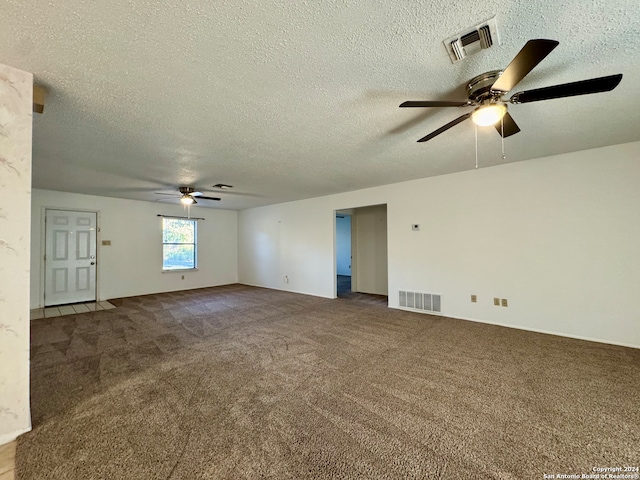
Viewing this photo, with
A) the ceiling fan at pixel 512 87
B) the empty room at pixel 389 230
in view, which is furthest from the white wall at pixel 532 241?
the ceiling fan at pixel 512 87

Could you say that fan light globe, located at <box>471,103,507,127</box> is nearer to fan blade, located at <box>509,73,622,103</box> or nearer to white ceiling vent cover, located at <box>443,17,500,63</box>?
fan blade, located at <box>509,73,622,103</box>

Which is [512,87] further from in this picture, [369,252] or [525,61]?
[369,252]

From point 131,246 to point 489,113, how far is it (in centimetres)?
760

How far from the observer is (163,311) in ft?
16.4

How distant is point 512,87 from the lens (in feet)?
5.53

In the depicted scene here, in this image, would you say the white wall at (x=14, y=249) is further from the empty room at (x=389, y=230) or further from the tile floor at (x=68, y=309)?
the tile floor at (x=68, y=309)

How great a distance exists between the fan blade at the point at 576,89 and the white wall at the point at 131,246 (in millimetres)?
7711

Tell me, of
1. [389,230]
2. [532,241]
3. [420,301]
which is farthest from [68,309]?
[532,241]

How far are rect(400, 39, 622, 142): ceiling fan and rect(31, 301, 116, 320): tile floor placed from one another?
259 inches

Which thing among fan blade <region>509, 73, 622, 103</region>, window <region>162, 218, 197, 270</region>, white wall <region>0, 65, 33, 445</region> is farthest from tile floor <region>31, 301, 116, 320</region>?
fan blade <region>509, 73, 622, 103</region>

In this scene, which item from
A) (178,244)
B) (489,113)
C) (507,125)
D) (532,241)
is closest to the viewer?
(489,113)

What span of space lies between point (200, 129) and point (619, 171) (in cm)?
492

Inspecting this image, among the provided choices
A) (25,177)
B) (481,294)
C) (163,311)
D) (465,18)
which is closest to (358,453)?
(465,18)

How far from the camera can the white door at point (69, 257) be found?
17.8ft
